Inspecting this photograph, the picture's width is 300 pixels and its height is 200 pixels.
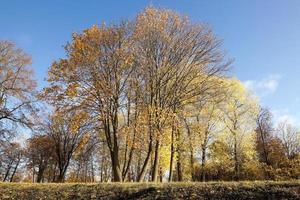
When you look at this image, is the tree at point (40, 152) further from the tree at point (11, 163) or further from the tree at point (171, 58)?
the tree at point (171, 58)

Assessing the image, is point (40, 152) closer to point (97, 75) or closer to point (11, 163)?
point (11, 163)

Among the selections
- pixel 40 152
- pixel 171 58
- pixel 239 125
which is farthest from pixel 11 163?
pixel 171 58

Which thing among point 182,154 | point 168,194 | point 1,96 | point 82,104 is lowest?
point 168,194

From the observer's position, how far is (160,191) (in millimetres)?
12977

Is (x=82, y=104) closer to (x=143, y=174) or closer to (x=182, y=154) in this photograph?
(x=143, y=174)

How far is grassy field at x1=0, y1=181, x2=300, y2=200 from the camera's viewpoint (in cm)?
1184

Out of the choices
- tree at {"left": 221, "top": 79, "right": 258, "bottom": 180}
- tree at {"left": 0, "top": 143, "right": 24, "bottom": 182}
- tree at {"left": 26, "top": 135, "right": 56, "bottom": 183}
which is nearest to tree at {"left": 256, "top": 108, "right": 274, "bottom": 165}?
tree at {"left": 221, "top": 79, "right": 258, "bottom": 180}

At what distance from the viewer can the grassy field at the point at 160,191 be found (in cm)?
1184

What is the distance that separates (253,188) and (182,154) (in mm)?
21066

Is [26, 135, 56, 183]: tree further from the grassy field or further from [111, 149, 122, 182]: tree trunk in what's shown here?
the grassy field

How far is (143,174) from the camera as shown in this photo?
22.6 metres

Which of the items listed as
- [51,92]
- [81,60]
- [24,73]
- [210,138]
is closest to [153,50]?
[81,60]

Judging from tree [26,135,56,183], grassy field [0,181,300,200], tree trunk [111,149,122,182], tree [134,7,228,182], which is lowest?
grassy field [0,181,300,200]

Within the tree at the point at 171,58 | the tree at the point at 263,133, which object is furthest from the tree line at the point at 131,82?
the tree at the point at 263,133
